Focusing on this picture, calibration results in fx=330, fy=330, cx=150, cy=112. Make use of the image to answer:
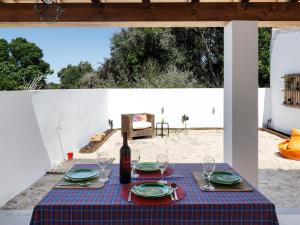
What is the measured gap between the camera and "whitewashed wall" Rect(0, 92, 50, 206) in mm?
3549

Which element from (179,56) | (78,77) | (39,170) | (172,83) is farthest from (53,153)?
(78,77)

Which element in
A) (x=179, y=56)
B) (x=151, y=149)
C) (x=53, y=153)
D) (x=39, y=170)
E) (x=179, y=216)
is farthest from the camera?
(x=179, y=56)

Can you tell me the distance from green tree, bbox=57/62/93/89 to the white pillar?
1450 centimetres

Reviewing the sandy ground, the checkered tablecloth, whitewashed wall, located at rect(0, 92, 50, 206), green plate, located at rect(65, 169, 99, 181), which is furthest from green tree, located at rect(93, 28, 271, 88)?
the checkered tablecloth

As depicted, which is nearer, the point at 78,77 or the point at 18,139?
the point at 18,139

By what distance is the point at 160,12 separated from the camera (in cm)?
329

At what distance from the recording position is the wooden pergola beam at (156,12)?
3.27 meters

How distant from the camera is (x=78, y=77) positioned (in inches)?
695

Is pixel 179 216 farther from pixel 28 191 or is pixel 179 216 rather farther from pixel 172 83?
pixel 172 83

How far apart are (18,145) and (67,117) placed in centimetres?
245

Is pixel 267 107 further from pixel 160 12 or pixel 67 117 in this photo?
pixel 160 12

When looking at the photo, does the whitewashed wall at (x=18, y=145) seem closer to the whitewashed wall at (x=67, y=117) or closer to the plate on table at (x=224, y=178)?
the whitewashed wall at (x=67, y=117)

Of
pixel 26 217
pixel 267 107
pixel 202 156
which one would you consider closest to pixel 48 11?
pixel 26 217

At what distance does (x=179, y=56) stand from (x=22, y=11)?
1190 cm
